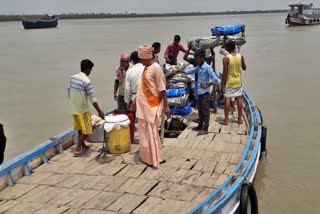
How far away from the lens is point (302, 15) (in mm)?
46125

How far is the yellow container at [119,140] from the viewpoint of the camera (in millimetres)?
4848

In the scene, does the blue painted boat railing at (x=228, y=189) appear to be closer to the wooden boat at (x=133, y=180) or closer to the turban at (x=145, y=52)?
the wooden boat at (x=133, y=180)

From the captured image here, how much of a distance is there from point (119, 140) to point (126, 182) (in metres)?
0.91

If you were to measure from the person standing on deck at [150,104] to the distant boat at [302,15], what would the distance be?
1815 inches

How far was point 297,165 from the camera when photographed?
6.37 meters

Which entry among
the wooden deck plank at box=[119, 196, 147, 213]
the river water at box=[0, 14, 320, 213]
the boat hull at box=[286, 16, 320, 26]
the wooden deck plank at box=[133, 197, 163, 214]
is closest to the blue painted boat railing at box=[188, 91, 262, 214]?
the wooden deck plank at box=[133, 197, 163, 214]

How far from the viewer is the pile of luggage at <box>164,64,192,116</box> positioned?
6.62 meters

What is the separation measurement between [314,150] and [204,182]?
383cm

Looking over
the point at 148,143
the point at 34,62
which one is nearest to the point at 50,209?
the point at 148,143

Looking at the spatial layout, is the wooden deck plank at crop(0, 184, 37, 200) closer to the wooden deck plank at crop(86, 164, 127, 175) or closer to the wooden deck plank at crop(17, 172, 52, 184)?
the wooden deck plank at crop(17, 172, 52, 184)

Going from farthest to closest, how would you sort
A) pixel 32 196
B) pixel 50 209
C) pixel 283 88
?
pixel 283 88 < pixel 32 196 < pixel 50 209

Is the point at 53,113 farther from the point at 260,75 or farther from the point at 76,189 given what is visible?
the point at 260,75

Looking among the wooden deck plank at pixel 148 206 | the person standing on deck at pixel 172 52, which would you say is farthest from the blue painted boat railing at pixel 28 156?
the person standing on deck at pixel 172 52

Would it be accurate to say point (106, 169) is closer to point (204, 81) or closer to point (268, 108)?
point (204, 81)
